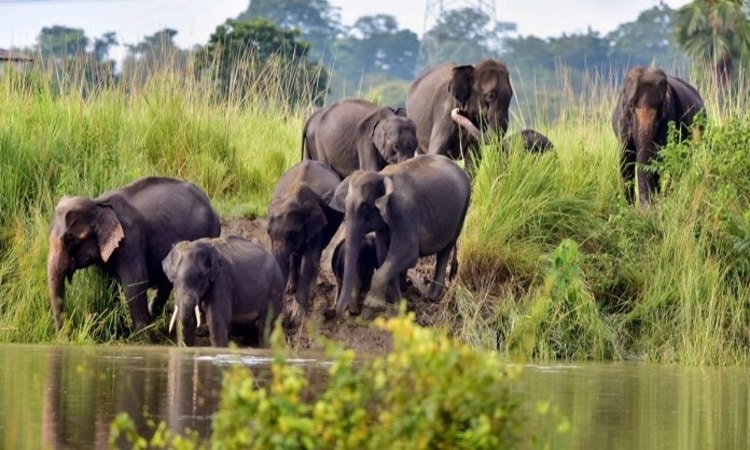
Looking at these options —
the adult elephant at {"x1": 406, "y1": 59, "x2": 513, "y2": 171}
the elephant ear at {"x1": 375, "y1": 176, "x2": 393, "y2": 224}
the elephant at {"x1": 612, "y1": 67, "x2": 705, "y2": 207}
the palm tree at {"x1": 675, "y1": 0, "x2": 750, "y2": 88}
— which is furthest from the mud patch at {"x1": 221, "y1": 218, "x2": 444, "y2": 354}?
the palm tree at {"x1": 675, "y1": 0, "x2": 750, "y2": 88}

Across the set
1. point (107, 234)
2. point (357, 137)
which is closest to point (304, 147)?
point (357, 137)

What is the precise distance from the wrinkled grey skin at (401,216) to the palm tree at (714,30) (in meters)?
30.7

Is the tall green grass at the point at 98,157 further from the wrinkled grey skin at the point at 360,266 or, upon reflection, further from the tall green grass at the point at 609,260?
the tall green grass at the point at 609,260

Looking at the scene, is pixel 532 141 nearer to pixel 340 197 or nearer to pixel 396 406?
pixel 340 197

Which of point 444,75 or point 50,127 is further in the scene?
point 444,75

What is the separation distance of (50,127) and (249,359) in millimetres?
5695

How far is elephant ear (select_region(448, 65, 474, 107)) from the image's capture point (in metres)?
17.9

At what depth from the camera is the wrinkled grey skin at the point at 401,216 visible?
14953 mm

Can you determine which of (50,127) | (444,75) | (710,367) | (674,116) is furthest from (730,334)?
(50,127)

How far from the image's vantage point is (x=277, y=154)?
1931cm

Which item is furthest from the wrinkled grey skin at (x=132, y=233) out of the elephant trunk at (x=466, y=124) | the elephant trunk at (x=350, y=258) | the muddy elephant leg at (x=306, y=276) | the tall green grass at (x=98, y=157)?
the elephant trunk at (x=466, y=124)

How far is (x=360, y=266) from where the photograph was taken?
15.6 m

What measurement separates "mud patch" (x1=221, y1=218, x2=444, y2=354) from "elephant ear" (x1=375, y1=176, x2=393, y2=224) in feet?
2.76

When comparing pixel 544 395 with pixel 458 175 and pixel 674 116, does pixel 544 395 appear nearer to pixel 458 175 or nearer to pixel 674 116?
pixel 458 175
